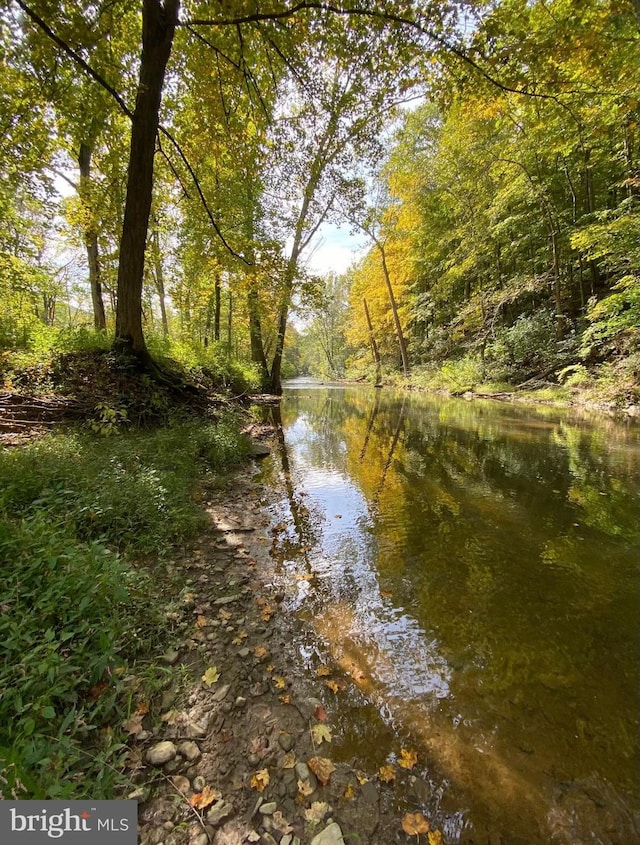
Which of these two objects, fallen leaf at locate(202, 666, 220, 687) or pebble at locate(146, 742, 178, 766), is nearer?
pebble at locate(146, 742, 178, 766)

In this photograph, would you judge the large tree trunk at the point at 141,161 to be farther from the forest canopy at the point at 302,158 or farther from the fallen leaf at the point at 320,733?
the fallen leaf at the point at 320,733

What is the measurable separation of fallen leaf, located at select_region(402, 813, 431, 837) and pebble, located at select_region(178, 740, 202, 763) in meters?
1.08

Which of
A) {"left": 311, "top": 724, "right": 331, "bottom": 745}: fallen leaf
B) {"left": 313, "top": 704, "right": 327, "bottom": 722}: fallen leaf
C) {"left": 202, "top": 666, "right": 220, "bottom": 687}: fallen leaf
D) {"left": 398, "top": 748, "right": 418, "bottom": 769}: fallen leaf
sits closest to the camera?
{"left": 398, "top": 748, "right": 418, "bottom": 769}: fallen leaf

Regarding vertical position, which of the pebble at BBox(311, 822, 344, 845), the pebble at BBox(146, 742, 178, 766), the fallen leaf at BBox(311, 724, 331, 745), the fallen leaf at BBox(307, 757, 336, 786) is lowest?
the fallen leaf at BBox(311, 724, 331, 745)

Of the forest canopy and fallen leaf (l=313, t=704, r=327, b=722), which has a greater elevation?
the forest canopy

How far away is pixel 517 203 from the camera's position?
18.1 meters

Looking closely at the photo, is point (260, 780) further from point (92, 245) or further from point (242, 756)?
point (92, 245)

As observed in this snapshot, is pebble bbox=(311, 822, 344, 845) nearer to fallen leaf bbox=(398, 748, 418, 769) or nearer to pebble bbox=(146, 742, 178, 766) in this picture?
fallen leaf bbox=(398, 748, 418, 769)

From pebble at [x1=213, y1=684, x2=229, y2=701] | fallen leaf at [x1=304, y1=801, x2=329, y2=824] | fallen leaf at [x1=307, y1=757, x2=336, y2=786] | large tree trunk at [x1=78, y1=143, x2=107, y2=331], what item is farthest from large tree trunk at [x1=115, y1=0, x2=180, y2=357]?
fallen leaf at [x1=304, y1=801, x2=329, y2=824]

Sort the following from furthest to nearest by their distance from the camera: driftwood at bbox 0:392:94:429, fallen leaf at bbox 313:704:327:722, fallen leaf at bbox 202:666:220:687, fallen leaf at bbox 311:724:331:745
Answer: driftwood at bbox 0:392:94:429 < fallen leaf at bbox 202:666:220:687 < fallen leaf at bbox 313:704:327:722 < fallen leaf at bbox 311:724:331:745

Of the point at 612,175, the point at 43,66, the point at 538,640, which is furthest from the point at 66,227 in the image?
the point at 612,175

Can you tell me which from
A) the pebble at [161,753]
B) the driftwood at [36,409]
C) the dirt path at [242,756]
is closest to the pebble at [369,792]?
the dirt path at [242,756]

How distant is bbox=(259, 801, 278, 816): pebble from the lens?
162 cm

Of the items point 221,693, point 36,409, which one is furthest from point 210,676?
point 36,409
